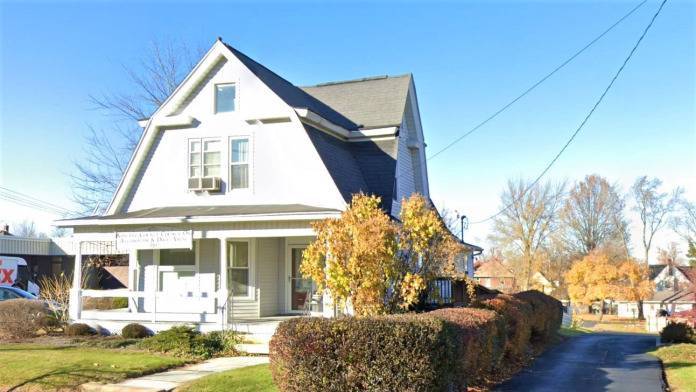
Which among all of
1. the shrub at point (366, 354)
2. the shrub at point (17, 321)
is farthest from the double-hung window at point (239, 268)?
the shrub at point (366, 354)

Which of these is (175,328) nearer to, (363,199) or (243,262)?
(243,262)

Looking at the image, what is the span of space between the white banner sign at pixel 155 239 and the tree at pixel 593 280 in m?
40.6

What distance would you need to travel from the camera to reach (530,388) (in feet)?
38.1

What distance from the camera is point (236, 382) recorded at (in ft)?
36.9

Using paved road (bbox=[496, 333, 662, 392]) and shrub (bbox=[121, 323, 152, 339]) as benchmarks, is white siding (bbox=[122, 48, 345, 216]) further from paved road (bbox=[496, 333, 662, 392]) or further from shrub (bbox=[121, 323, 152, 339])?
paved road (bbox=[496, 333, 662, 392])

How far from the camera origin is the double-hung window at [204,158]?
1925 centimetres

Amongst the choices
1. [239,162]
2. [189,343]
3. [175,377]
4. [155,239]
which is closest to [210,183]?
[239,162]

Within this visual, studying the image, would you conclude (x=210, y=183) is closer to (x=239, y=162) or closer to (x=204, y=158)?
(x=204, y=158)

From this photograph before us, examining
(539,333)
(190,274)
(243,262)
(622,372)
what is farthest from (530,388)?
(190,274)

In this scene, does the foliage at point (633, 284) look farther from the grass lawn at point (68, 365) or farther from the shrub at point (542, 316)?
the grass lawn at point (68, 365)

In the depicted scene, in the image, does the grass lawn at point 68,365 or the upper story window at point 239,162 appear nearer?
the grass lawn at point 68,365

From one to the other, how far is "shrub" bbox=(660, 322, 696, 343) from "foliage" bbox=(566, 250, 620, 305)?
102ft

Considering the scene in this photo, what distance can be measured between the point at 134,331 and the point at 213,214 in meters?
3.73

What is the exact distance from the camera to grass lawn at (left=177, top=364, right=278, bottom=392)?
10805 mm
